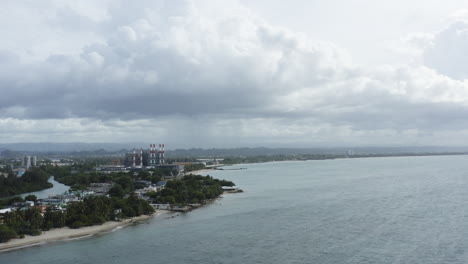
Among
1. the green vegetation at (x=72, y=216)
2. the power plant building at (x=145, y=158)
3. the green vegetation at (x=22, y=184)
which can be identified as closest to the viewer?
the green vegetation at (x=72, y=216)

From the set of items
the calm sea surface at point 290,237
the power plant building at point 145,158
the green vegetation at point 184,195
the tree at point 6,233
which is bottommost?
the calm sea surface at point 290,237

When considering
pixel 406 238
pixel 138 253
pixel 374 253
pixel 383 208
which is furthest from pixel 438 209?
pixel 138 253

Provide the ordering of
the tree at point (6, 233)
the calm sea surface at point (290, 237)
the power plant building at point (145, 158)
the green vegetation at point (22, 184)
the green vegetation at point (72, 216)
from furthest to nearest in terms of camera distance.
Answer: the power plant building at point (145, 158) < the green vegetation at point (22, 184) < the green vegetation at point (72, 216) < the tree at point (6, 233) < the calm sea surface at point (290, 237)

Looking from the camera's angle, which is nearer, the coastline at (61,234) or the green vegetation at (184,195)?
the coastline at (61,234)

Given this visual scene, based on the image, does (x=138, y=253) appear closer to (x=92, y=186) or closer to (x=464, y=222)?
(x=464, y=222)

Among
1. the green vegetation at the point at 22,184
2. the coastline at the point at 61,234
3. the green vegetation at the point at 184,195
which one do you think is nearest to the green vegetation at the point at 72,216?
the coastline at the point at 61,234

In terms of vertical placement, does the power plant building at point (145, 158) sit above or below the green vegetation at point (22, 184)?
above

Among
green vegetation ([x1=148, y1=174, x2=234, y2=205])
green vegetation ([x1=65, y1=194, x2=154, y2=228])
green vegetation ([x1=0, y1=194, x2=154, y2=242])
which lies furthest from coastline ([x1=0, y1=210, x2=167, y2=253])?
green vegetation ([x1=148, y1=174, x2=234, y2=205])

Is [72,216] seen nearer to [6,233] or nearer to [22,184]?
[6,233]

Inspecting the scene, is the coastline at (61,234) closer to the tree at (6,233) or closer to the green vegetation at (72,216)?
the tree at (6,233)
